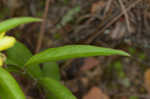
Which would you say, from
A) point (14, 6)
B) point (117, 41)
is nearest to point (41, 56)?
point (117, 41)

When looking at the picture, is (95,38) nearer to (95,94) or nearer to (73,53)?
(95,94)

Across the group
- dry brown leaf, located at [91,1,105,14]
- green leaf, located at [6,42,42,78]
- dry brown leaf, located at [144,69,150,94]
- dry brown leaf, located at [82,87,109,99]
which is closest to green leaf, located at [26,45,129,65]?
green leaf, located at [6,42,42,78]

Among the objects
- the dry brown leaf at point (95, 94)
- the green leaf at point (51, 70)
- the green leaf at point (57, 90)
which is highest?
the green leaf at point (57, 90)

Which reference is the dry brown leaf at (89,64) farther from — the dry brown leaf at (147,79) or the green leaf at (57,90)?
the green leaf at (57,90)

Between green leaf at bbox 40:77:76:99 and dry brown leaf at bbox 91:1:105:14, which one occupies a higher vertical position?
green leaf at bbox 40:77:76:99

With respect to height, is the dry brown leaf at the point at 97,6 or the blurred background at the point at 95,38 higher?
the dry brown leaf at the point at 97,6

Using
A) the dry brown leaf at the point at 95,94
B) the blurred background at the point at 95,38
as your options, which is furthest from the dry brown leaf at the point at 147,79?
the dry brown leaf at the point at 95,94

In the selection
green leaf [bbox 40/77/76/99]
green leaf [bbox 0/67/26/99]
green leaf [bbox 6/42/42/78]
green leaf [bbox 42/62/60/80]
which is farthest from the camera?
green leaf [bbox 42/62/60/80]

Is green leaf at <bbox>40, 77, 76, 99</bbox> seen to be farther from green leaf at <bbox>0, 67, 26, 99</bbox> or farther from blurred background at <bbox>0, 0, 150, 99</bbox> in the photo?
blurred background at <bbox>0, 0, 150, 99</bbox>

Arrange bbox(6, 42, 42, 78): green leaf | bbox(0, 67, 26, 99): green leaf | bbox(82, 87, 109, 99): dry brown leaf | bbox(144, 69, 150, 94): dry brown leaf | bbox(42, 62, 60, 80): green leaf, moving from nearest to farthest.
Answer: bbox(0, 67, 26, 99): green leaf, bbox(6, 42, 42, 78): green leaf, bbox(42, 62, 60, 80): green leaf, bbox(82, 87, 109, 99): dry brown leaf, bbox(144, 69, 150, 94): dry brown leaf
